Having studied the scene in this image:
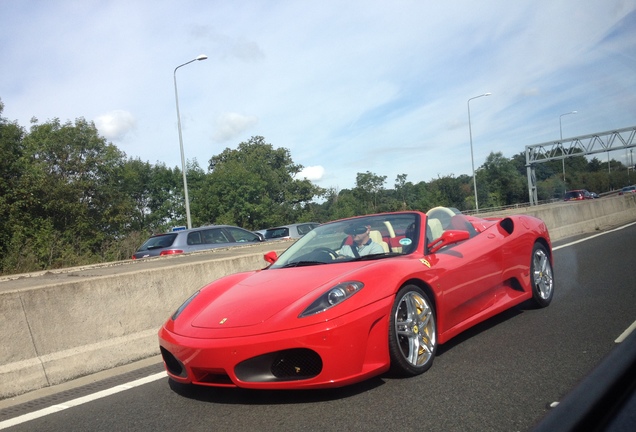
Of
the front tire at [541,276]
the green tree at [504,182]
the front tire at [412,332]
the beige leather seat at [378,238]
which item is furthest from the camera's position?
the green tree at [504,182]

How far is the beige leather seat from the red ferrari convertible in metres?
0.01

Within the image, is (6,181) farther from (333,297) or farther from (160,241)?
(333,297)

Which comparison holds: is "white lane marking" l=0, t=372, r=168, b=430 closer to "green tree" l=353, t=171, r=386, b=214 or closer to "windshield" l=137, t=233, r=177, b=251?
"windshield" l=137, t=233, r=177, b=251

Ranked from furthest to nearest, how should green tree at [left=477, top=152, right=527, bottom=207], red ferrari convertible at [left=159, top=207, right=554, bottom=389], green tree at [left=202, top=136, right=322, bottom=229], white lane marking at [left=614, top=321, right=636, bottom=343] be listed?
green tree at [left=477, top=152, right=527, bottom=207], green tree at [left=202, top=136, right=322, bottom=229], white lane marking at [left=614, top=321, right=636, bottom=343], red ferrari convertible at [left=159, top=207, right=554, bottom=389]

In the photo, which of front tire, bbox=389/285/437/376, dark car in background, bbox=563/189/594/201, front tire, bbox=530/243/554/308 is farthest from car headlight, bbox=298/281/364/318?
dark car in background, bbox=563/189/594/201

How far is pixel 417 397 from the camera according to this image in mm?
3924

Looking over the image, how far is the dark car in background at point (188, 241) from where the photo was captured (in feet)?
48.7

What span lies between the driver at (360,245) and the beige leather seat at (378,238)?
3cm

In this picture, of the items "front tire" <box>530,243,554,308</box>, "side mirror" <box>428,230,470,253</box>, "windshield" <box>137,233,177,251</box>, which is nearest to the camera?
"side mirror" <box>428,230,470,253</box>

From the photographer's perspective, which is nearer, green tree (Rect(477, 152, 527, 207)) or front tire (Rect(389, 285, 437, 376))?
front tire (Rect(389, 285, 437, 376))

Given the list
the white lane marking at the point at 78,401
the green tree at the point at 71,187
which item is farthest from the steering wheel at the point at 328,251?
the green tree at the point at 71,187

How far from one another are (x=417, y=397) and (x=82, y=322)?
339 centimetres

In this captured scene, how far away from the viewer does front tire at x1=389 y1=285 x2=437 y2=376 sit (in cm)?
424

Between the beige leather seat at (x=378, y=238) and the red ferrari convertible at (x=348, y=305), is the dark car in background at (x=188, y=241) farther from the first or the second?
the beige leather seat at (x=378, y=238)
